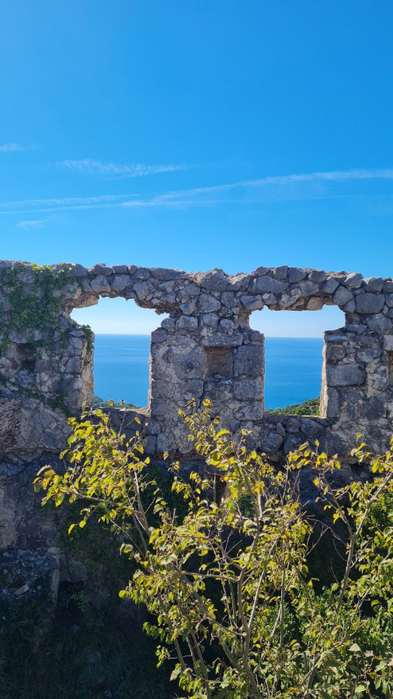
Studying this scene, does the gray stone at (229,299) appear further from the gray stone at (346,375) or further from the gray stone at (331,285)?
the gray stone at (346,375)

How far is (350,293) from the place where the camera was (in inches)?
253

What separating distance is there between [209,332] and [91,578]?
3.86m

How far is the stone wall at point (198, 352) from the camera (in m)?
6.38

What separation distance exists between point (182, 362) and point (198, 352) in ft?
0.90

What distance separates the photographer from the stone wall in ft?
20.9

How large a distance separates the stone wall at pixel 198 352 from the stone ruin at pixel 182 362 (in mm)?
15

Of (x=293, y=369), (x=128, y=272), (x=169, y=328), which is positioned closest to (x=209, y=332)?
(x=169, y=328)

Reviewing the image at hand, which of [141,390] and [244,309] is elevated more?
[244,309]

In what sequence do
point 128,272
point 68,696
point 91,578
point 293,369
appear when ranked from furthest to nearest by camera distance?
point 293,369 → point 128,272 → point 91,578 → point 68,696

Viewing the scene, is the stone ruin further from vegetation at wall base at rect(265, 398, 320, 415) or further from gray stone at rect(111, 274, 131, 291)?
vegetation at wall base at rect(265, 398, 320, 415)

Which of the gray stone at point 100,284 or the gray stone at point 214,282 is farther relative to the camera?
the gray stone at point 100,284

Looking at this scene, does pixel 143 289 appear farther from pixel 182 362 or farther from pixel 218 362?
pixel 218 362

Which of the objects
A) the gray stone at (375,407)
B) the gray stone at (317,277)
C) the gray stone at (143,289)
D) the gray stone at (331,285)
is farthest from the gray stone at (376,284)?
the gray stone at (143,289)

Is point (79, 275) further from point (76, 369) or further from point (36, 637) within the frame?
point (36, 637)
